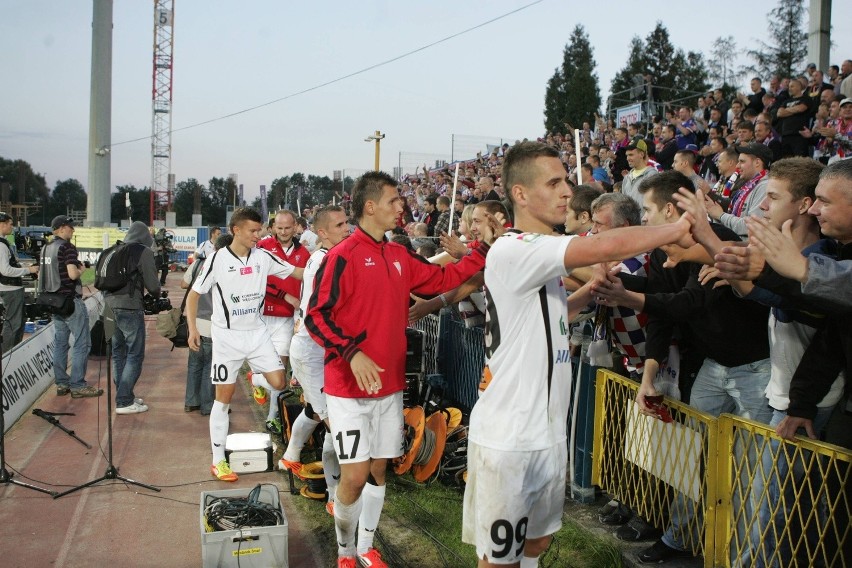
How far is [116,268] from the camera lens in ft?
28.6

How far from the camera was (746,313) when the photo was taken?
3979mm

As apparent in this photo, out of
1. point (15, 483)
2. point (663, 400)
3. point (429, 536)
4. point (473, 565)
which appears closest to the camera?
point (663, 400)

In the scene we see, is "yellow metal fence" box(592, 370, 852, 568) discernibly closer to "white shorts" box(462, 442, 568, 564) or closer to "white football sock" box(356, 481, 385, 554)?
"white shorts" box(462, 442, 568, 564)

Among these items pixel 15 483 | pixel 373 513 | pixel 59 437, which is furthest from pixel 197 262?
pixel 373 513

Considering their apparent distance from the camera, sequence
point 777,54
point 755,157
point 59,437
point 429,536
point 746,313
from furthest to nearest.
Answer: point 777,54 < point 59,437 < point 755,157 < point 429,536 < point 746,313

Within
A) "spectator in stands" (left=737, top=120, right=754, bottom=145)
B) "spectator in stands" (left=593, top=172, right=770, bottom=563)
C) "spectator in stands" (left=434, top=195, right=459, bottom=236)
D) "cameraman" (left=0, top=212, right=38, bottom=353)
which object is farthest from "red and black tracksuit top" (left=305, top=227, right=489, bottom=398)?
"spectator in stands" (left=737, top=120, right=754, bottom=145)

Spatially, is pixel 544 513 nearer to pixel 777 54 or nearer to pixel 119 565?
pixel 119 565

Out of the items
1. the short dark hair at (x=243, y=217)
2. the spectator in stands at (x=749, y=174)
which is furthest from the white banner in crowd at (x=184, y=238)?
the spectator in stands at (x=749, y=174)

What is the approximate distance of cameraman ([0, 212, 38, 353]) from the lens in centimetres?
984

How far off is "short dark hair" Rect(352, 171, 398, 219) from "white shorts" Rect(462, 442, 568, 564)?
77.6 inches

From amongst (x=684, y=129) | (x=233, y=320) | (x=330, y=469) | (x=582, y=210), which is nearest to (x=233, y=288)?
(x=233, y=320)

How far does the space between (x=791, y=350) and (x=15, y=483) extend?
6.24 m

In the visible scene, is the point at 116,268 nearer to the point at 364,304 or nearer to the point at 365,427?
the point at 364,304

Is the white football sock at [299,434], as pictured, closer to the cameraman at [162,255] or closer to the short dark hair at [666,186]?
the short dark hair at [666,186]
